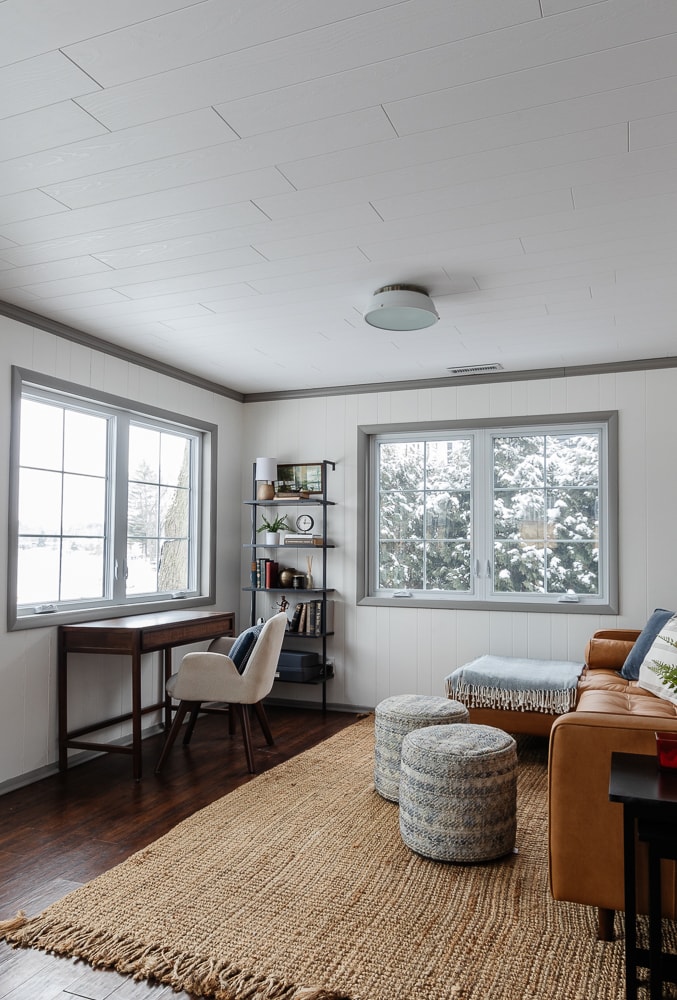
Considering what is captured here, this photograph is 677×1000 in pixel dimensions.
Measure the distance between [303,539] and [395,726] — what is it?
2.42 m

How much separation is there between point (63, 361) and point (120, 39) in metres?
2.64

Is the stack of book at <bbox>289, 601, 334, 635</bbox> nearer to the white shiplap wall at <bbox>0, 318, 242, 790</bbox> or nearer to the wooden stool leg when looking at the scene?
the white shiplap wall at <bbox>0, 318, 242, 790</bbox>

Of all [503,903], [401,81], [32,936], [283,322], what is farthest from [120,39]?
[503,903]

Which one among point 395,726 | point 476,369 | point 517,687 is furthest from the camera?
point 476,369

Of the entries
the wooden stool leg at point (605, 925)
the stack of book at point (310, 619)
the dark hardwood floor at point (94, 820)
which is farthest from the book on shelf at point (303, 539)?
the wooden stool leg at point (605, 925)

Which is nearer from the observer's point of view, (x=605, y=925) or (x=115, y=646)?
(x=605, y=925)

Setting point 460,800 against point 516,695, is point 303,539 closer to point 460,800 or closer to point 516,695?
point 516,695

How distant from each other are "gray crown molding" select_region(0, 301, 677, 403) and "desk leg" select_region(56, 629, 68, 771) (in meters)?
1.72

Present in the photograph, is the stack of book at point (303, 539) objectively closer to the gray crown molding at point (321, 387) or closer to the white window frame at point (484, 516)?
the white window frame at point (484, 516)

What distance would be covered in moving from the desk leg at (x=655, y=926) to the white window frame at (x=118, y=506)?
316 centimetres

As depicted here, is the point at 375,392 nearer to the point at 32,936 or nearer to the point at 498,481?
the point at 498,481

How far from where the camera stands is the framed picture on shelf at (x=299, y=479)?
5.84 meters

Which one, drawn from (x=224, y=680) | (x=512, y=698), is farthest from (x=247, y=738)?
(x=512, y=698)

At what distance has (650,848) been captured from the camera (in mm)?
1913
